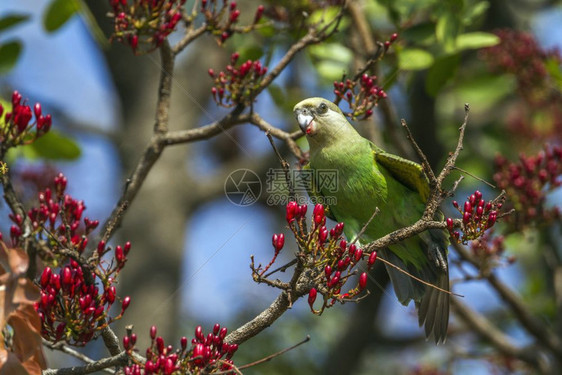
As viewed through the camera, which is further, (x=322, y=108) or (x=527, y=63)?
(x=527, y=63)

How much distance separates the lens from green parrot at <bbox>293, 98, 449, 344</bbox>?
4215mm

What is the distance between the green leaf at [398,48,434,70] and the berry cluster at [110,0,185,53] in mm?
1502

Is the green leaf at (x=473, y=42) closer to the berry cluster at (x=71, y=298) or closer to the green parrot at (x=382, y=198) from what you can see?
the green parrot at (x=382, y=198)

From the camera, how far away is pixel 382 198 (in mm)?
4270

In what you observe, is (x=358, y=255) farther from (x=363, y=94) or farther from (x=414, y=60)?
(x=414, y=60)

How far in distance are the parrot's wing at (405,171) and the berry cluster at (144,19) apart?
5.08ft

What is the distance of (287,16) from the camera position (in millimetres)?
4906

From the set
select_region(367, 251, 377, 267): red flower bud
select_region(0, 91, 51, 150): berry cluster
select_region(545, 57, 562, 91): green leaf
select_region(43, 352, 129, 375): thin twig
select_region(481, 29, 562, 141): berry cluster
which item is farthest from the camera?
select_region(481, 29, 562, 141): berry cluster

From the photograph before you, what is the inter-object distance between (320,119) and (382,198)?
0.73 metres

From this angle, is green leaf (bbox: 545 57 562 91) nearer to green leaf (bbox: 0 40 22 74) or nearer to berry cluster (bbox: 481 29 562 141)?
berry cluster (bbox: 481 29 562 141)

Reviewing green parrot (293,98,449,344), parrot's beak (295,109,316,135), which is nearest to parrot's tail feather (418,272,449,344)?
green parrot (293,98,449,344)

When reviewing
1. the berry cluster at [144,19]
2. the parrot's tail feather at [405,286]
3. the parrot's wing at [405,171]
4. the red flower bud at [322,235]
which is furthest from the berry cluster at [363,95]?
the red flower bud at [322,235]

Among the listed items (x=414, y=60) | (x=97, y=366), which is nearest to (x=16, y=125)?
(x=97, y=366)

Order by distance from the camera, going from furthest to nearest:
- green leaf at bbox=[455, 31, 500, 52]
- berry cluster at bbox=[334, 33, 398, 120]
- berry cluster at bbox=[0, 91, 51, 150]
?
green leaf at bbox=[455, 31, 500, 52] → berry cluster at bbox=[334, 33, 398, 120] → berry cluster at bbox=[0, 91, 51, 150]
